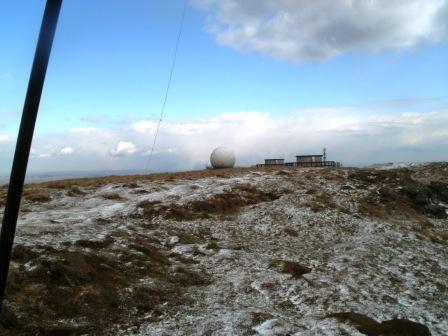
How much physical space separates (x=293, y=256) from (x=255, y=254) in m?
1.73

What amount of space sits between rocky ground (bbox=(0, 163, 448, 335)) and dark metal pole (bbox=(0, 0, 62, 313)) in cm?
541

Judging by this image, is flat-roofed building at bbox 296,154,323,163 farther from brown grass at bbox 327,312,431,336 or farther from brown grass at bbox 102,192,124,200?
brown grass at bbox 327,312,431,336

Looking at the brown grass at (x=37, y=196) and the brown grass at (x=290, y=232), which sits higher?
the brown grass at (x=290, y=232)

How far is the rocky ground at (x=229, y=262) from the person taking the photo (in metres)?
10.6

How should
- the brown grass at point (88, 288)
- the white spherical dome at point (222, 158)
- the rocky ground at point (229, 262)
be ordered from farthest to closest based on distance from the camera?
the white spherical dome at point (222, 158) → the rocky ground at point (229, 262) → the brown grass at point (88, 288)

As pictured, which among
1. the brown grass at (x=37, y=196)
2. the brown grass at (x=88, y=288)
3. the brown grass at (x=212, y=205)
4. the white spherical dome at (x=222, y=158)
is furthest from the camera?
the white spherical dome at (x=222, y=158)

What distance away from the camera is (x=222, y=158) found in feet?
165

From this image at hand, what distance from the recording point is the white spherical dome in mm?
50188

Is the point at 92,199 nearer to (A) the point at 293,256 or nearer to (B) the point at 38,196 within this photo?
(B) the point at 38,196

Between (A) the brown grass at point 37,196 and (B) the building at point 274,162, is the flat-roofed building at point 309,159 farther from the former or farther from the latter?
(A) the brown grass at point 37,196

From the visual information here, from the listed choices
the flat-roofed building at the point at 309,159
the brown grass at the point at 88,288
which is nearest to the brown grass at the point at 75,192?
the brown grass at the point at 88,288

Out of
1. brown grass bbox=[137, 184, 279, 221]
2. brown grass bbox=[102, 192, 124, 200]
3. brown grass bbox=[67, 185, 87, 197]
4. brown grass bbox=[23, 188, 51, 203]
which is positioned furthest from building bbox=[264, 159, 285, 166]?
brown grass bbox=[23, 188, 51, 203]

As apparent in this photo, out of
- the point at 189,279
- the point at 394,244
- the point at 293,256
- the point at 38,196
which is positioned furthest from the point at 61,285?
the point at 38,196

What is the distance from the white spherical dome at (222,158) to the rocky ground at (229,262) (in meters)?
19.9
